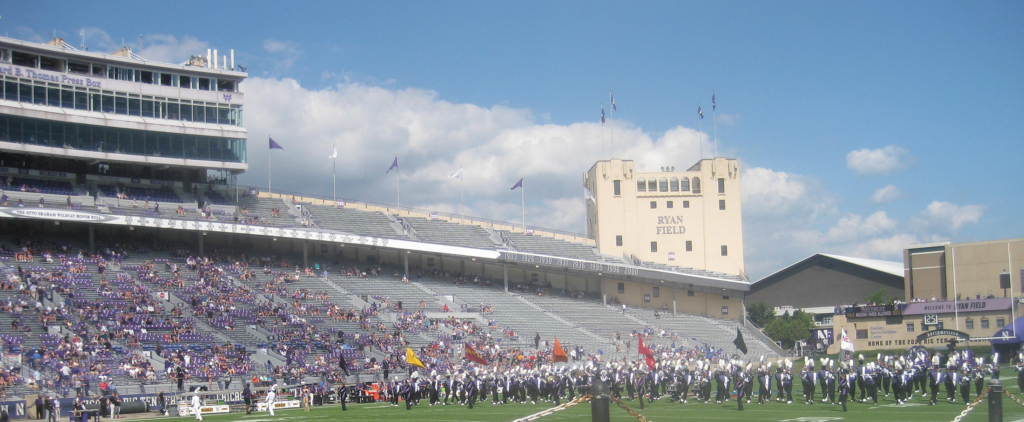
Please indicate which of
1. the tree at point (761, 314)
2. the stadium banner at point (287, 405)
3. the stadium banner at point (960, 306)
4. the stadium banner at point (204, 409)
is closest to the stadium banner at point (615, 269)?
the tree at point (761, 314)

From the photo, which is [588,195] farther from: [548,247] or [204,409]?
[204,409]

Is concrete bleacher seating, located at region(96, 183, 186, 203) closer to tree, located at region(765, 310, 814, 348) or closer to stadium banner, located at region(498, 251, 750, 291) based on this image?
stadium banner, located at region(498, 251, 750, 291)

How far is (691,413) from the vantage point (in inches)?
907

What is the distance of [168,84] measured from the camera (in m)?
45.7

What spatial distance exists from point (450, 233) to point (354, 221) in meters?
6.10

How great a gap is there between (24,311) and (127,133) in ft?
42.6

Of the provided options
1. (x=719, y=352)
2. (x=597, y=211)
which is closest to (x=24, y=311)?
(x=719, y=352)

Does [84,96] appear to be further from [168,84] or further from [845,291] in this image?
[845,291]

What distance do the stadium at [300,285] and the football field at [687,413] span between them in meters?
0.28

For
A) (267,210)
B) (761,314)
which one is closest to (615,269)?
(761,314)

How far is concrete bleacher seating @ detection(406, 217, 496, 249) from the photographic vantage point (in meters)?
53.0

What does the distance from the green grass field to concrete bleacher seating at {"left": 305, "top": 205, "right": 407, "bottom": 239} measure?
20434 mm

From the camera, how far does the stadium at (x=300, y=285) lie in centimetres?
3000

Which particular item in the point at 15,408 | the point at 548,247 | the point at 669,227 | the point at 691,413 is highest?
the point at 669,227
